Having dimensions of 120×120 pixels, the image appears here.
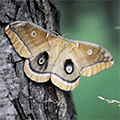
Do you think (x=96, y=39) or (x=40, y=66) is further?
(x=96, y=39)

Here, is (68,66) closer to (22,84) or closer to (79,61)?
(79,61)

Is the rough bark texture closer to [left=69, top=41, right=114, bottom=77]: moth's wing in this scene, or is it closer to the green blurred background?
[left=69, top=41, right=114, bottom=77]: moth's wing

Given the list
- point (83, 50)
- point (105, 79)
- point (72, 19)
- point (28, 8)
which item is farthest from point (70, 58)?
point (72, 19)

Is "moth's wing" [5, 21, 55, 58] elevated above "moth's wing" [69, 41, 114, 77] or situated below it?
above

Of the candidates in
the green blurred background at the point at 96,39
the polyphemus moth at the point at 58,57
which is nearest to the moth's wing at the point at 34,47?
the polyphemus moth at the point at 58,57

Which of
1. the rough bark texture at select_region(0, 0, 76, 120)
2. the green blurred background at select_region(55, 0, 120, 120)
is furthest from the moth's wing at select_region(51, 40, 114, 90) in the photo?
the green blurred background at select_region(55, 0, 120, 120)

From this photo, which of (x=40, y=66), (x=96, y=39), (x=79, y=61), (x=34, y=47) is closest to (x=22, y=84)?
(x=40, y=66)

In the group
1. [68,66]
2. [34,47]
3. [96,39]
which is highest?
[96,39]
